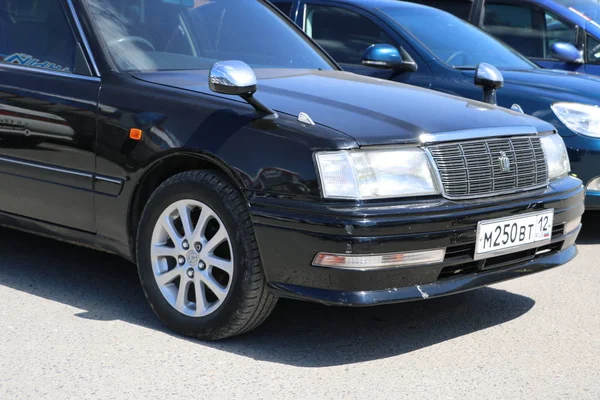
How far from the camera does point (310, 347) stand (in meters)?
4.35

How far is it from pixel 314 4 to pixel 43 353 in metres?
4.50

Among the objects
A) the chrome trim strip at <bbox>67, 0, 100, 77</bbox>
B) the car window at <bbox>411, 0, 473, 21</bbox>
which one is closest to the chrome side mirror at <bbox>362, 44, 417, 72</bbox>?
the chrome trim strip at <bbox>67, 0, 100, 77</bbox>

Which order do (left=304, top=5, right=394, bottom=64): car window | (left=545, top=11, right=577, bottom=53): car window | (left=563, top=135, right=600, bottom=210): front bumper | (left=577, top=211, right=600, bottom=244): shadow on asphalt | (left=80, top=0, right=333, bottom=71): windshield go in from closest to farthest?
(left=80, top=0, right=333, bottom=71): windshield, (left=563, top=135, right=600, bottom=210): front bumper, (left=577, top=211, right=600, bottom=244): shadow on asphalt, (left=304, top=5, right=394, bottom=64): car window, (left=545, top=11, right=577, bottom=53): car window

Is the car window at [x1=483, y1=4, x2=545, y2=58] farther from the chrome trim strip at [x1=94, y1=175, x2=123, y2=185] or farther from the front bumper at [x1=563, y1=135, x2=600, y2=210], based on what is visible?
the chrome trim strip at [x1=94, y1=175, x2=123, y2=185]

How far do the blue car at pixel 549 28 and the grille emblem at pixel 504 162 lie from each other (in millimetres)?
4164

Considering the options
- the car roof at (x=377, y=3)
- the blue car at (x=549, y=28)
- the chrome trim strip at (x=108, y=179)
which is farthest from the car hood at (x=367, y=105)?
the blue car at (x=549, y=28)

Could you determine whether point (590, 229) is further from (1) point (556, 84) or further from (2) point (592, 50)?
(2) point (592, 50)

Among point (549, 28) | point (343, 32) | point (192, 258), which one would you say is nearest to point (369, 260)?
point (192, 258)

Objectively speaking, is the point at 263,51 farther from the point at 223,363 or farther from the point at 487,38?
the point at 487,38

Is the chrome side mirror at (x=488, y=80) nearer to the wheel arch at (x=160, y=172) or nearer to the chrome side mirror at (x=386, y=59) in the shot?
the chrome side mirror at (x=386, y=59)

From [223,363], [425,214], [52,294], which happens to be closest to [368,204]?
[425,214]

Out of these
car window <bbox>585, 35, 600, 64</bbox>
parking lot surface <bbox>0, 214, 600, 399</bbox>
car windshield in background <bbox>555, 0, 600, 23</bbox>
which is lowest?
parking lot surface <bbox>0, 214, 600, 399</bbox>

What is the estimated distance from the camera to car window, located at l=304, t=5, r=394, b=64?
7.54m

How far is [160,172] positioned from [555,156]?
1860 millimetres
